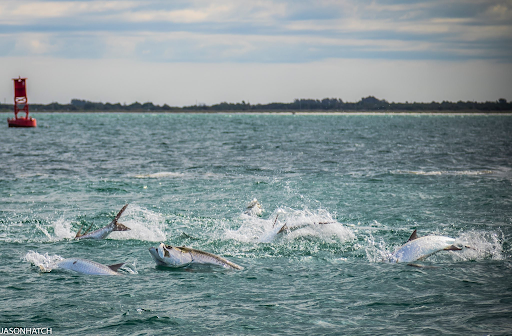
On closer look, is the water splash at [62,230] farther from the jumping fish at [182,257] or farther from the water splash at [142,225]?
the jumping fish at [182,257]

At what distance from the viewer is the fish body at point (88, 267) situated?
10.3m

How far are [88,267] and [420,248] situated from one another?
277 inches

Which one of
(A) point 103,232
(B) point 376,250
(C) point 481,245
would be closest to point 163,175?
(A) point 103,232

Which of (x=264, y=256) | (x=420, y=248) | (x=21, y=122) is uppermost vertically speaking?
(x=21, y=122)

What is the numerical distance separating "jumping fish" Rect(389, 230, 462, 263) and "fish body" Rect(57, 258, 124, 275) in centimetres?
601

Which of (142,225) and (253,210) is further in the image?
(253,210)

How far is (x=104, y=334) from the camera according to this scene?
773 centimetres

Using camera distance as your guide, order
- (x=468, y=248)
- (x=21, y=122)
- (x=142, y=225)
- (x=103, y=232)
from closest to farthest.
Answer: (x=468, y=248), (x=103, y=232), (x=142, y=225), (x=21, y=122)

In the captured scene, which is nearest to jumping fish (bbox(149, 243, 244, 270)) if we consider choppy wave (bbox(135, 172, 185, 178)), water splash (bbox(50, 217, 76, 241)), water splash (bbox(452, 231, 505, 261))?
water splash (bbox(50, 217, 76, 241))

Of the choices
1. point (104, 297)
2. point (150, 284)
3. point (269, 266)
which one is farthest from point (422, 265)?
point (104, 297)

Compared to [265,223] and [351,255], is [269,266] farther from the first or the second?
[265,223]

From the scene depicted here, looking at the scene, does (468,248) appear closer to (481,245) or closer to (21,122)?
(481,245)

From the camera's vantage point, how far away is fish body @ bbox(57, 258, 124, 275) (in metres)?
10.3

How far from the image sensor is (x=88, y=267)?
10.4 m
